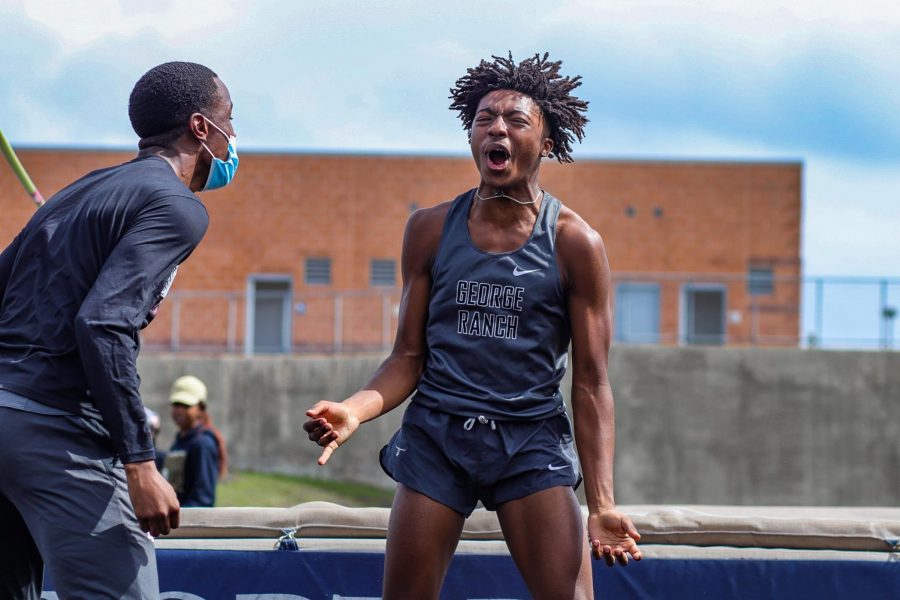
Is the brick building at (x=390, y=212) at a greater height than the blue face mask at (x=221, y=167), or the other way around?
the brick building at (x=390, y=212)

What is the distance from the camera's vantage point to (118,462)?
3578 mm

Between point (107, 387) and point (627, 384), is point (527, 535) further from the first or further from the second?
point (627, 384)

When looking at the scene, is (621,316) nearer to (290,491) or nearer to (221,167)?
(290,491)

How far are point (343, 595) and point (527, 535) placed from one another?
1.21 meters

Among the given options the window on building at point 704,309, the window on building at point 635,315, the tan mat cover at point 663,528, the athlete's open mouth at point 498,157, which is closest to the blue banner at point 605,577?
the tan mat cover at point 663,528

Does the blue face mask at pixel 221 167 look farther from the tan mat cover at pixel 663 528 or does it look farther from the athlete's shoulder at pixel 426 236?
the tan mat cover at pixel 663 528

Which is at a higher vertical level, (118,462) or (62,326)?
(62,326)

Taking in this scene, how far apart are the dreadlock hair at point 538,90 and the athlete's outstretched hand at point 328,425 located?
122 centimetres

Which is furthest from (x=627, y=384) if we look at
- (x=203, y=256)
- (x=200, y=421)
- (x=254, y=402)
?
(x=203, y=256)

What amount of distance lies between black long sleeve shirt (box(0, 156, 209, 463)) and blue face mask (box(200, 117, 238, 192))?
1.08 feet

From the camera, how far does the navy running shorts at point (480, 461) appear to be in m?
4.21

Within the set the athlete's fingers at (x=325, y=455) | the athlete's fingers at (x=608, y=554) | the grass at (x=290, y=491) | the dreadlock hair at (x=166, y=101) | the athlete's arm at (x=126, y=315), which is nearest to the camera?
the athlete's arm at (x=126, y=315)

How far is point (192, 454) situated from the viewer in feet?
30.9

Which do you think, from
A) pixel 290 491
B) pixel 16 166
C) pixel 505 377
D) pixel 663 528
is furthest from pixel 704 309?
pixel 505 377
